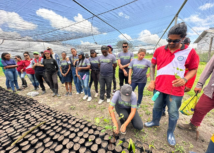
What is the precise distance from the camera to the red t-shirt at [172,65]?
127 cm

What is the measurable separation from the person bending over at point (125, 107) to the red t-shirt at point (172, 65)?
0.52 m

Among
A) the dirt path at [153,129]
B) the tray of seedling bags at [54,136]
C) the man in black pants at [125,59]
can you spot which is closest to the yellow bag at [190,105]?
the dirt path at [153,129]

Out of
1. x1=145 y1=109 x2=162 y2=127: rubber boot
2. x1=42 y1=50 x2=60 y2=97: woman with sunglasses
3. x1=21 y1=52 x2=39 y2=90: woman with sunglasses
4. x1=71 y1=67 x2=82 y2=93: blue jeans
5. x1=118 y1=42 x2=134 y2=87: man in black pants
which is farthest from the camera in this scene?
x1=21 y1=52 x2=39 y2=90: woman with sunglasses

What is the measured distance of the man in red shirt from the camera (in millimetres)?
1242

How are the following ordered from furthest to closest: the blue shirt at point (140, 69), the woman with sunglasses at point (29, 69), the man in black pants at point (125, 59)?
the woman with sunglasses at point (29, 69), the man in black pants at point (125, 59), the blue shirt at point (140, 69)

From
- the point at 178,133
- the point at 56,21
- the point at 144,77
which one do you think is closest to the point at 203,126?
the point at 178,133

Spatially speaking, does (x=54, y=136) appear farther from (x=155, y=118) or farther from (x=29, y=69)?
(x=29, y=69)

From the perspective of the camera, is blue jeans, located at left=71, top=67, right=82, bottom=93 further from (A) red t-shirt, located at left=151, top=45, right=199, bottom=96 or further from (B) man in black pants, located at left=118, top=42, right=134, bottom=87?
(A) red t-shirt, located at left=151, top=45, right=199, bottom=96

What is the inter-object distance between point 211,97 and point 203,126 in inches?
46.1

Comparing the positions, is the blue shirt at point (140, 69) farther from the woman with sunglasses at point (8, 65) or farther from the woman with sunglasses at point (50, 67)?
the woman with sunglasses at point (8, 65)

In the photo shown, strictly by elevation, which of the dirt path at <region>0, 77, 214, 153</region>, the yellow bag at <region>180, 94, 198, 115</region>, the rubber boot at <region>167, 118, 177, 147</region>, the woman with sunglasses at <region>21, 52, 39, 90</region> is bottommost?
the dirt path at <region>0, 77, 214, 153</region>

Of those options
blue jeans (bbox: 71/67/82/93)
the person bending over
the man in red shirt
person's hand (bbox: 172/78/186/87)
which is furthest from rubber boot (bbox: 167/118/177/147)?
blue jeans (bbox: 71/67/82/93)

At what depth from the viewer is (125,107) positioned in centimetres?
177

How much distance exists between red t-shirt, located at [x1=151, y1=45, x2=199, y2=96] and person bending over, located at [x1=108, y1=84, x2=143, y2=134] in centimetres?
52
